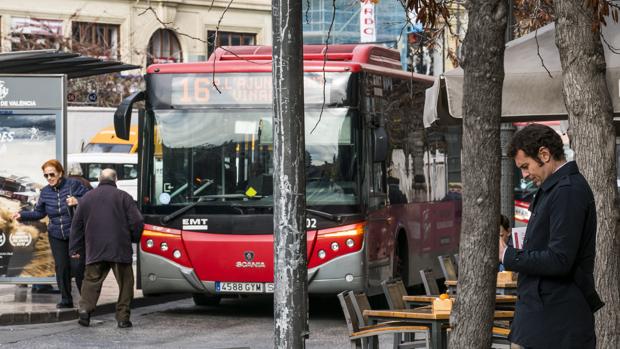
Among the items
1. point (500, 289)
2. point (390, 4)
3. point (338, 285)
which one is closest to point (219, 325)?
point (338, 285)

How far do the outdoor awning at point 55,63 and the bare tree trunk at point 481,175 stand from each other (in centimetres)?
1091

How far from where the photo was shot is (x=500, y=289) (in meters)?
12.3

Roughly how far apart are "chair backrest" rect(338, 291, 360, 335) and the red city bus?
19.3 ft

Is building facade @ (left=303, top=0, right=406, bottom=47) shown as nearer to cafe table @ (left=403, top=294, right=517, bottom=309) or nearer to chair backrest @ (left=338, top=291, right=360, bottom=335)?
cafe table @ (left=403, top=294, right=517, bottom=309)

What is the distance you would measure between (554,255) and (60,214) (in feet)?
33.9

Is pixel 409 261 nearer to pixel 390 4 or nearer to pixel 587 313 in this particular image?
pixel 587 313

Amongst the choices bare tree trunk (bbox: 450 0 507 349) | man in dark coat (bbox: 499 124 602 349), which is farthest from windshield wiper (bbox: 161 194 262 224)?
man in dark coat (bbox: 499 124 602 349)

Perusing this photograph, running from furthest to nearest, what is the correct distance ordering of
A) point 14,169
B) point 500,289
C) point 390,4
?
point 390,4 → point 14,169 → point 500,289

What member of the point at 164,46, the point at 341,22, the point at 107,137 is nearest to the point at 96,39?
the point at 164,46

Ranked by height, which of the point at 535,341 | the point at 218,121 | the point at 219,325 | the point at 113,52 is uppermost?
the point at 113,52

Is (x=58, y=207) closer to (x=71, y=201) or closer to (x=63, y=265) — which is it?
(x=71, y=201)

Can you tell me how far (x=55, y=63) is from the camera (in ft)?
59.7

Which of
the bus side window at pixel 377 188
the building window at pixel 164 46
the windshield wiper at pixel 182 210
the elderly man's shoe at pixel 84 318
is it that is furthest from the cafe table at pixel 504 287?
the building window at pixel 164 46

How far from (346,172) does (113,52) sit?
109 ft
